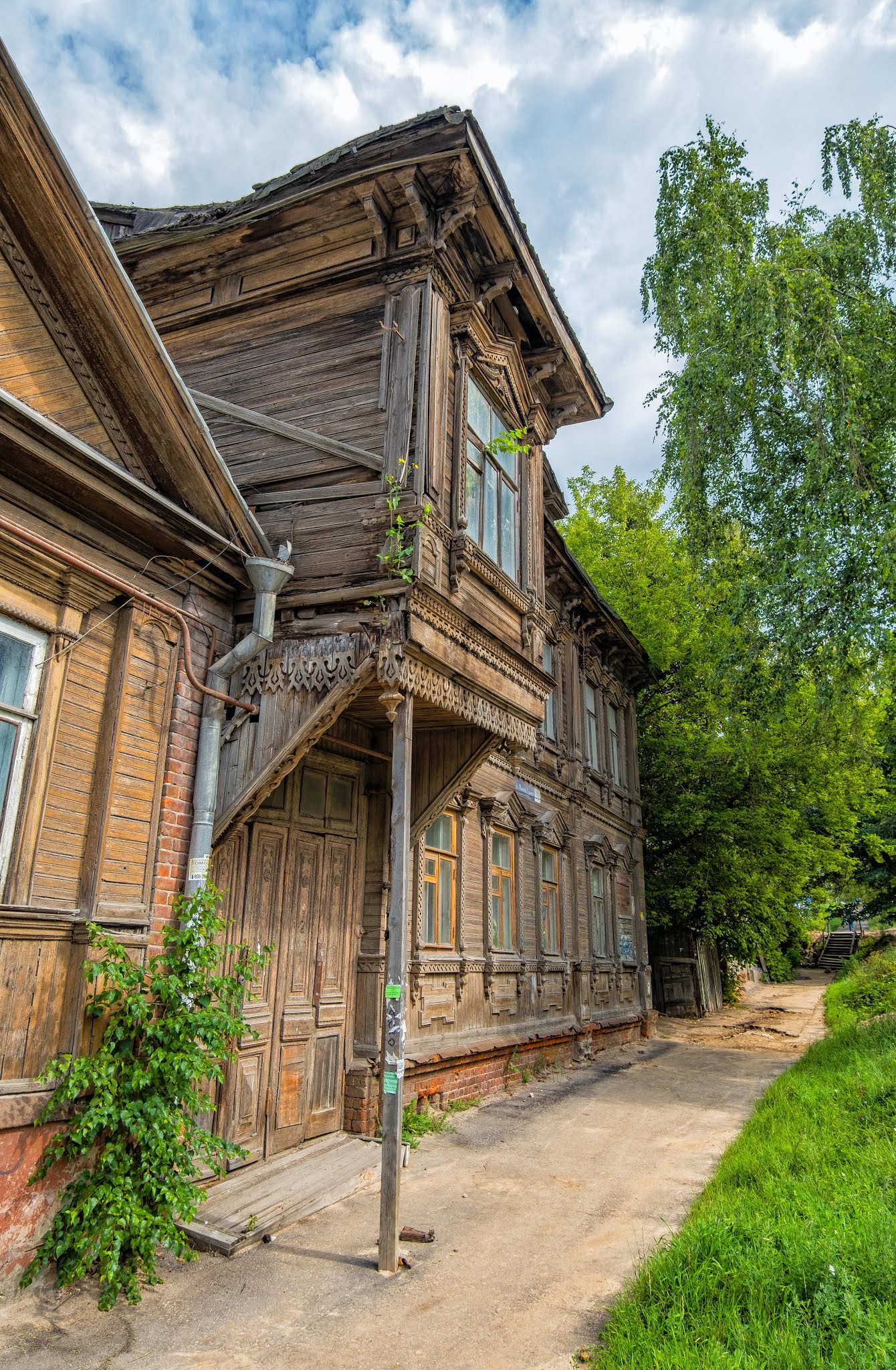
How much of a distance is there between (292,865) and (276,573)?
2.45 meters

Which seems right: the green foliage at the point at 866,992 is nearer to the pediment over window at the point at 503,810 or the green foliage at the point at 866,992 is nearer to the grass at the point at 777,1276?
the pediment over window at the point at 503,810

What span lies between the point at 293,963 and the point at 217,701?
2364mm

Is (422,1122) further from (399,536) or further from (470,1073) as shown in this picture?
(399,536)

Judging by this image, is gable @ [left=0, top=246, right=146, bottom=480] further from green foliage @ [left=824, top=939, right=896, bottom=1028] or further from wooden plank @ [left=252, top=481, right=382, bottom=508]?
green foliage @ [left=824, top=939, right=896, bottom=1028]

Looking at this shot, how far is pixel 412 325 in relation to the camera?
6.87m

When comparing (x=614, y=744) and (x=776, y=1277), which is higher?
(x=614, y=744)

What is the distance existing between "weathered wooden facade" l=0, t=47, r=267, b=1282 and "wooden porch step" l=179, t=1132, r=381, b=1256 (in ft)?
3.51

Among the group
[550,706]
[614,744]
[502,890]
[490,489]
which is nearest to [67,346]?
[490,489]

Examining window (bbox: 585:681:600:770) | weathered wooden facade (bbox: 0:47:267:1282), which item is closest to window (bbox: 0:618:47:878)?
weathered wooden facade (bbox: 0:47:267:1282)

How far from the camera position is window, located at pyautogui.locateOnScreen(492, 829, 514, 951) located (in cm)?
1070

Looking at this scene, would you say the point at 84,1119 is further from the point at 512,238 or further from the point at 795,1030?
the point at 795,1030

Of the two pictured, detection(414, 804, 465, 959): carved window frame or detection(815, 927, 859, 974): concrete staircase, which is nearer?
detection(414, 804, 465, 959): carved window frame

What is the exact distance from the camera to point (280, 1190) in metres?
5.52

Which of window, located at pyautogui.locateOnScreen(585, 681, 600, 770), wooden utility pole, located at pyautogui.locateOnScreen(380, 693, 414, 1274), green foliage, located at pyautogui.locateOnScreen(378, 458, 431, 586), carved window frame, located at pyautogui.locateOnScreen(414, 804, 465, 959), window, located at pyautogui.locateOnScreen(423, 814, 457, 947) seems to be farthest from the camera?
window, located at pyautogui.locateOnScreen(585, 681, 600, 770)
